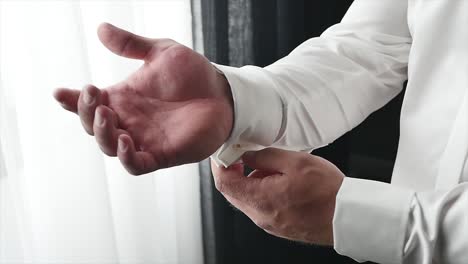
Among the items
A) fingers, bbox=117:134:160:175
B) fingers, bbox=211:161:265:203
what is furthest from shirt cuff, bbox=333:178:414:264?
fingers, bbox=117:134:160:175

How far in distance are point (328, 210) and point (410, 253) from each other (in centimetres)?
11

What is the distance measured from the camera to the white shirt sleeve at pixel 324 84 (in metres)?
0.75

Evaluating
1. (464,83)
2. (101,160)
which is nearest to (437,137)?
(464,83)

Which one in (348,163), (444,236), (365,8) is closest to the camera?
(444,236)

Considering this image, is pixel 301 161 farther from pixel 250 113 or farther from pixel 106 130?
pixel 106 130

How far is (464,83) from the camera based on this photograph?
76 cm

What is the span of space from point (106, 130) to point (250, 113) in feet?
0.69

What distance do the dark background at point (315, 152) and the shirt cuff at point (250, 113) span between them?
0.72 metres

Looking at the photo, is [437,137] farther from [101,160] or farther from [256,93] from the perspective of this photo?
[101,160]

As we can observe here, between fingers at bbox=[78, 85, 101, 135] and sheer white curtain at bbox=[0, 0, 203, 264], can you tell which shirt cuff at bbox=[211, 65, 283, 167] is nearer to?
fingers at bbox=[78, 85, 101, 135]

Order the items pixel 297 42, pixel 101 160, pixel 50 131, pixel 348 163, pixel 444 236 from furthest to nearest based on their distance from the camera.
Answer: pixel 348 163 → pixel 297 42 → pixel 101 160 → pixel 50 131 → pixel 444 236

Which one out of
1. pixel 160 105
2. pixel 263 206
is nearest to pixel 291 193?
pixel 263 206

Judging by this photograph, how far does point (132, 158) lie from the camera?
583 mm

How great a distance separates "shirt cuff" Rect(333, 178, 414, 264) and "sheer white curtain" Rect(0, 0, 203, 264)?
685 mm
